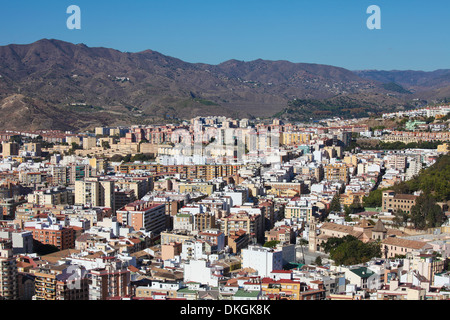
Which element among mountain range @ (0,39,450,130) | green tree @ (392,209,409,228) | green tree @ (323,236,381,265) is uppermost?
mountain range @ (0,39,450,130)

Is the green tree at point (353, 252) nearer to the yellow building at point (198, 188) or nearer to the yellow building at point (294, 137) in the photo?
the yellow building at point (198, 188)

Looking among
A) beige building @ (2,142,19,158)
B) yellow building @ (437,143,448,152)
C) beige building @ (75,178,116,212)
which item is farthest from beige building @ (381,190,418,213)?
beige building @ (2,142,19,158)

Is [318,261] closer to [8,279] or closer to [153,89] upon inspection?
[8,279]

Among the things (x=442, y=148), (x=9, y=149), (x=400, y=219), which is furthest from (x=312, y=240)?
(x=9, y=149)

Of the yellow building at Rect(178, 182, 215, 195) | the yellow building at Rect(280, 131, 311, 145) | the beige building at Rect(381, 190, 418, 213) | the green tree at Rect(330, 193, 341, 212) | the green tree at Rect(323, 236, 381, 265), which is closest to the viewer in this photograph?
the green tree at Rect(323, 236, 381, 265)

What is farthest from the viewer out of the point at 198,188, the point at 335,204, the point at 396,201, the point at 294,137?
the point at 294,137

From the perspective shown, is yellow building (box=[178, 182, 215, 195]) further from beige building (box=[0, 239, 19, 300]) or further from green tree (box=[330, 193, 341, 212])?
beige building (box=[0, 239, 19, 300])

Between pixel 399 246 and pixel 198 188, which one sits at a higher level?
pixel 198 188
